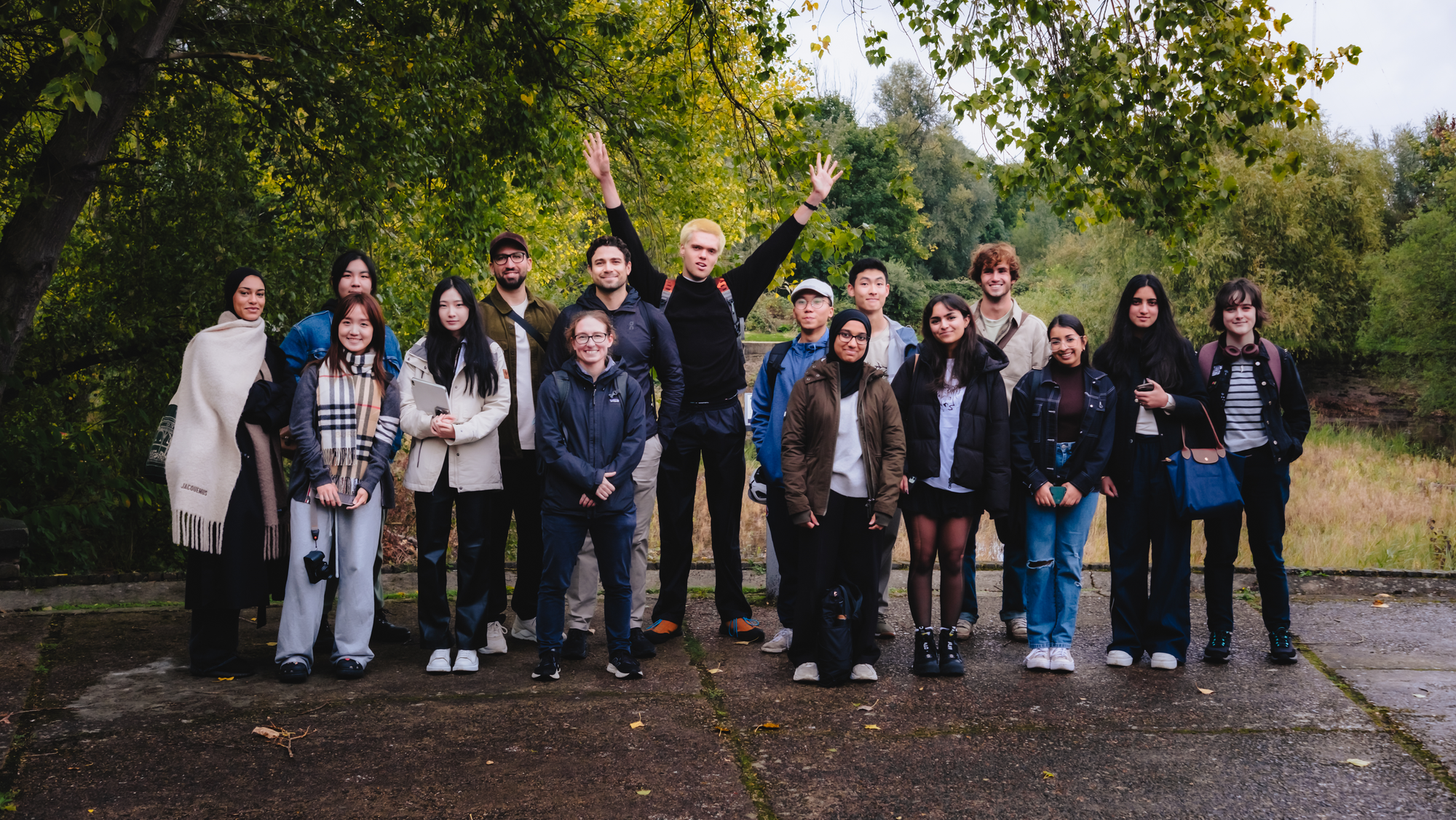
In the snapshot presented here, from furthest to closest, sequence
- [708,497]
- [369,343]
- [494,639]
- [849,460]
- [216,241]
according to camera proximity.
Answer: [216,241] → [708,497] → [494,639] → [369,343] → [849,460]

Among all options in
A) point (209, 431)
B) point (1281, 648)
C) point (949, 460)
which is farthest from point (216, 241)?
point (1281, 648)

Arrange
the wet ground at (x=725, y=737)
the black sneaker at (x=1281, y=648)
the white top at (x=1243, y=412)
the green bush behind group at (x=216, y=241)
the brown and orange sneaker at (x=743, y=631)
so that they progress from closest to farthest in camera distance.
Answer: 1. the wet ground at (x=725, y=737)
2. the white top at (x=1243, y=412)
3. the black sneaker at (x=1281, y=648)
4. the brown and orange sneaker at (x=743, y=631)
5. the green bush behind group at (x=216, y=241)

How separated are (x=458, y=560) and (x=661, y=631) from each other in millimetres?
1131

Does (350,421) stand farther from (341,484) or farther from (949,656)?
(949,656)

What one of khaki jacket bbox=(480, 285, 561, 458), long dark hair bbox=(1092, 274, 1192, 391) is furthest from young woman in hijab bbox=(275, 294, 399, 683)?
long dark hair bbox=(1092, 274, 1192, 391)

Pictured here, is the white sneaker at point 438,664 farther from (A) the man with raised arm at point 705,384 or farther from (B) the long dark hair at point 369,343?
(B) the long dark hair at point 369,343

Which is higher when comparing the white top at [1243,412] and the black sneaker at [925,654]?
the white top at [1243,412]

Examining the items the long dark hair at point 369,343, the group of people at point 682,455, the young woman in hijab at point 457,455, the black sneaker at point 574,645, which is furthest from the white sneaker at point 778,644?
the long dark hair at point 369,343

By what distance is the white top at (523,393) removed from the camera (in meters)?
5.25

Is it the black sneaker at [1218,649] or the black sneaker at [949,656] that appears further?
the black sneaker at [1218,649]

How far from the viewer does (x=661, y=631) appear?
219 inches

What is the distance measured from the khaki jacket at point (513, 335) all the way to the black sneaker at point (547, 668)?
97 centimetres

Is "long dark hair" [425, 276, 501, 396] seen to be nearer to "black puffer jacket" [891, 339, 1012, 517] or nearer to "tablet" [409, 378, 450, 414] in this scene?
"tablet" [409, 378, 450, 414]

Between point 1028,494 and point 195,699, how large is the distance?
3800mm
